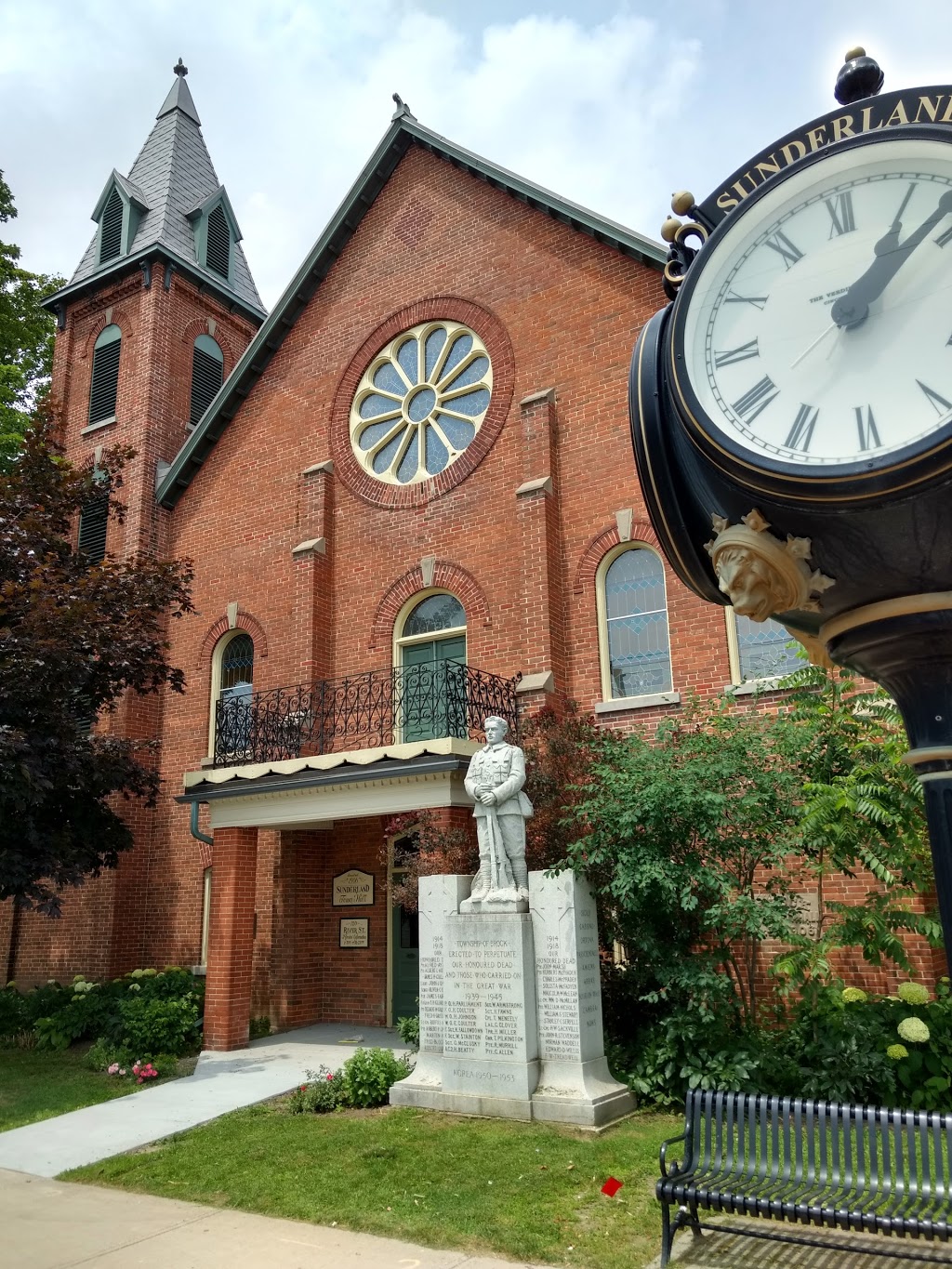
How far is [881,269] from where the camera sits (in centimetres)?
232

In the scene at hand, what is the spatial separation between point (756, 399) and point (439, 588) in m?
13.7

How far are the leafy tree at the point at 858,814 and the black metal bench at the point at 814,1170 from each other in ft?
9.52

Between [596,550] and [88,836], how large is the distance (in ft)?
27.0

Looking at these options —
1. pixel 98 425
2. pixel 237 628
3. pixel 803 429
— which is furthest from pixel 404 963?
pixel 803 429

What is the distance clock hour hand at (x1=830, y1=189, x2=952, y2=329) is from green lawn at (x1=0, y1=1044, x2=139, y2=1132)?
Result: 37.4ft

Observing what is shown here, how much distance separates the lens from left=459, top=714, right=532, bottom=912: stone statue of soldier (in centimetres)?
1022

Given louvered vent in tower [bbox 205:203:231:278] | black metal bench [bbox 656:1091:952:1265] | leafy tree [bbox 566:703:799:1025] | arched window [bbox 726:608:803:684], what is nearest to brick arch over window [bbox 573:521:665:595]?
arched window [bbox 726:608:803:684]

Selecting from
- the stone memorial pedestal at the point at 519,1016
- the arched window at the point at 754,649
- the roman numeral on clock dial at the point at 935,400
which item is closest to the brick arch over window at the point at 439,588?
the arched window at the point at 754,649

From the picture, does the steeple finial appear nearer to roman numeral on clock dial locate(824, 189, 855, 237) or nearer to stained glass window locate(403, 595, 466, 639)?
stained glass window locate(403, 595, 466, 639)

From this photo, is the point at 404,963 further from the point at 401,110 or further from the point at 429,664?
the point at 401,110

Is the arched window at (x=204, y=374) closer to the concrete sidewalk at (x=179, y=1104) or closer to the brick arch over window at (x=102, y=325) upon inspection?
the brick arch over window at (x=102, y=325)

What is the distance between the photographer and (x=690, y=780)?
9695 mm

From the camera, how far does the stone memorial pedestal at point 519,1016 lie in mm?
9398

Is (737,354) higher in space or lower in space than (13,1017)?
higher
